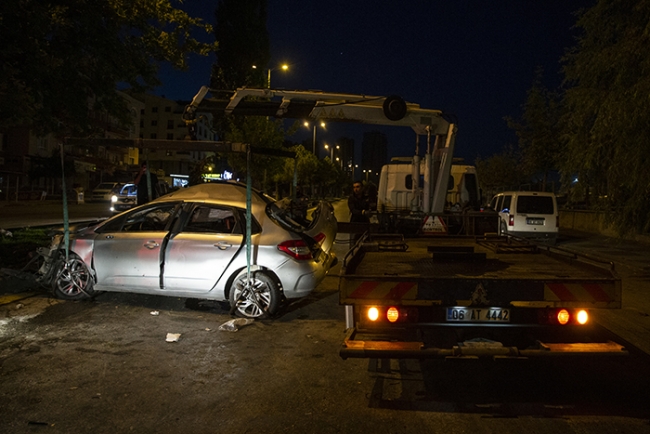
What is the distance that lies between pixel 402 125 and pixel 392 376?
6770 millimetres

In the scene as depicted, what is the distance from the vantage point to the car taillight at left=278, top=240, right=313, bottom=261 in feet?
24.1

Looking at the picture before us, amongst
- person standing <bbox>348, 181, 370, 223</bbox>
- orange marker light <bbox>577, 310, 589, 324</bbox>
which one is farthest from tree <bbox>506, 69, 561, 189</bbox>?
orange marker light <bbox>577, 310, 589, 324</bbox>

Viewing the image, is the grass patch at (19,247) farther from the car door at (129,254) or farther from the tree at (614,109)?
the tree at (614,109)

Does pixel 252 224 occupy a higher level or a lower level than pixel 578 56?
lower

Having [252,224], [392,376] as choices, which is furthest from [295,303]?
[392,376]

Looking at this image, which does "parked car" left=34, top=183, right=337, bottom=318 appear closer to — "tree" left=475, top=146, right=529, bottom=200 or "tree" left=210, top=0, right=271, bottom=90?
"tree" left=210, top=0, right=271, bottom=90

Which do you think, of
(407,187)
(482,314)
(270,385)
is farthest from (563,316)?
(407,187)

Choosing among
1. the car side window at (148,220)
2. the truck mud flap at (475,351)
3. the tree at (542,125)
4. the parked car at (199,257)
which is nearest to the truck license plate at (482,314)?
the truck mud flap at (475,351)

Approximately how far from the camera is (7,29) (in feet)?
29.1

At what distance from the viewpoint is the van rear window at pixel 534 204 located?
18.0m

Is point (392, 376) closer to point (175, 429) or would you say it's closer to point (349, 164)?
point (175, 429)

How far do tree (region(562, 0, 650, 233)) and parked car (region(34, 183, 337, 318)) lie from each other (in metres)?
7.89

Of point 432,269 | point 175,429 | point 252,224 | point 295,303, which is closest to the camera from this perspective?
point 175,429

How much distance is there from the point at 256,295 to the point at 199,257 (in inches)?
36.2
